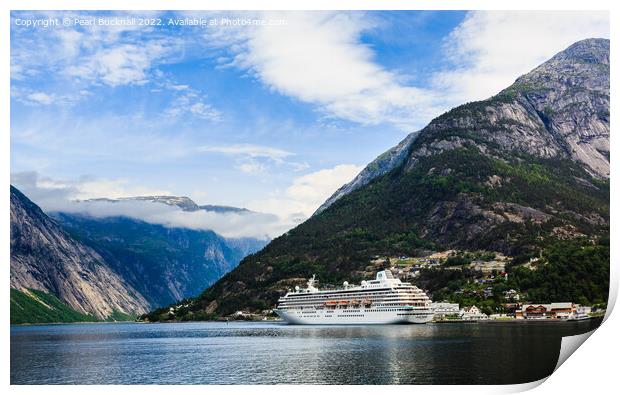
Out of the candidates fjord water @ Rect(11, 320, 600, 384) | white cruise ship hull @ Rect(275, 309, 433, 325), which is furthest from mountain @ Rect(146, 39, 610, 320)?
fjord water @ Rect(11, 320, 600, 384)

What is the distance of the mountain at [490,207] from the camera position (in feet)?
352

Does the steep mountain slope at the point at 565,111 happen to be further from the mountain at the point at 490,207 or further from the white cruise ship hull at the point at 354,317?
the white cruise ship hull at the point at 354,317

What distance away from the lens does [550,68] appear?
191375mm

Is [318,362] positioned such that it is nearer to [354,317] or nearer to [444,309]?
[354,317]

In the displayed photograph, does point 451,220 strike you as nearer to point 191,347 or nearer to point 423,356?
point 191,347

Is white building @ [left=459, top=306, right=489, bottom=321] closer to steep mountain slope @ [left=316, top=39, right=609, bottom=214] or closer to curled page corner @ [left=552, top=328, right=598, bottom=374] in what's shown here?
curled page corner @ [left=552, top=328, right=598, bottom=374]

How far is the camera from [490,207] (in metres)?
126

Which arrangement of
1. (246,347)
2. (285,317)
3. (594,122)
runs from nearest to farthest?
1. (246,347)
2. (285,317)
3. (594,122)

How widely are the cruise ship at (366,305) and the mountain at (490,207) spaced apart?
16.1 m

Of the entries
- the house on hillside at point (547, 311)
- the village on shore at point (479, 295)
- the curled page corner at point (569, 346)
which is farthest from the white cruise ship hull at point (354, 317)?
the curled page corner at point (569, 346)

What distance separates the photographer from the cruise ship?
8544 centimetres

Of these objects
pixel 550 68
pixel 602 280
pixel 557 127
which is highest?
pixel 550 68

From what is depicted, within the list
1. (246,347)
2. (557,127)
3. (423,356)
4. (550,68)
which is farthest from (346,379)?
(550,68)

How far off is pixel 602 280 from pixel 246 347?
53747 mm
